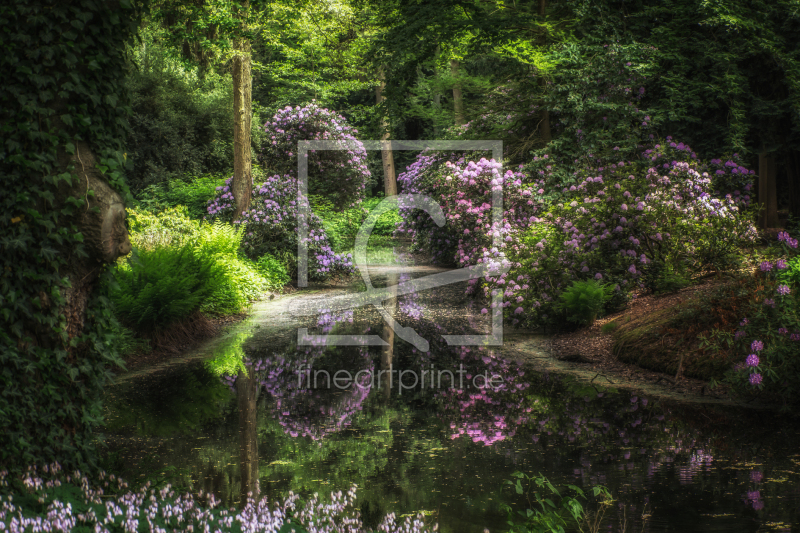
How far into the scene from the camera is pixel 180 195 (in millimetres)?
18531

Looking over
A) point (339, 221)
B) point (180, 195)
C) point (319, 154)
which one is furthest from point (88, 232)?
point (319, 154)

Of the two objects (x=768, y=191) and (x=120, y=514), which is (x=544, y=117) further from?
(x=120, y=514)

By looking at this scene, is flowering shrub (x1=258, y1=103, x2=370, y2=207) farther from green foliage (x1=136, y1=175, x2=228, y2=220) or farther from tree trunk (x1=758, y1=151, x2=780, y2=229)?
tree trunk (x1=758, y1=151, x2=780, y2=229)

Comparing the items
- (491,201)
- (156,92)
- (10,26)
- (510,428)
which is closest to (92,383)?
(10,26)

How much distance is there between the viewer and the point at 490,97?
16.7 meters

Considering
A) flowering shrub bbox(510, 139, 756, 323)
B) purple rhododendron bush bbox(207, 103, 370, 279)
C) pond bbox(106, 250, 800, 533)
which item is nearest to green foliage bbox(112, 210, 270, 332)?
pond bbox(106, 250, 800, 533)

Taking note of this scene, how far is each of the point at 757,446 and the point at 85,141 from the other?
16.5 feet

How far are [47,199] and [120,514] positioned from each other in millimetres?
1748

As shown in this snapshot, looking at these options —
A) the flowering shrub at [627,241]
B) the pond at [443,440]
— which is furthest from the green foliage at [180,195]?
the flowering shrub at [627,241]

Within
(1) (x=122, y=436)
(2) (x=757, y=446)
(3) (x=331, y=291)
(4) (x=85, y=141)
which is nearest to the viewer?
(4) (x=85, y=141)

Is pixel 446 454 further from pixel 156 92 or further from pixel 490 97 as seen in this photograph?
pixel 156 92

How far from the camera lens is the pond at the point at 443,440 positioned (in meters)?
3.96

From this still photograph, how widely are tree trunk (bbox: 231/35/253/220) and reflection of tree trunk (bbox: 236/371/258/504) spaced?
910 cm

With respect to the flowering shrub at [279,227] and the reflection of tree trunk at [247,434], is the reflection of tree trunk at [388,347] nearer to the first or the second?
the reflection of tree trunk at [247,434]
